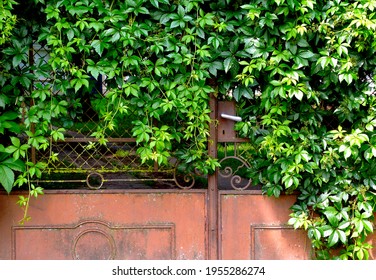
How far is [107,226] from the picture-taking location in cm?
363

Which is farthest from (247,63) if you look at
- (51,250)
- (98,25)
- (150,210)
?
(51,250)

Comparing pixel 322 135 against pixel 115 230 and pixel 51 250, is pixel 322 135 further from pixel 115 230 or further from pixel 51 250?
pixel 51 250

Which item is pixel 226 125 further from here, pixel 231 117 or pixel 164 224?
pixel 164 224

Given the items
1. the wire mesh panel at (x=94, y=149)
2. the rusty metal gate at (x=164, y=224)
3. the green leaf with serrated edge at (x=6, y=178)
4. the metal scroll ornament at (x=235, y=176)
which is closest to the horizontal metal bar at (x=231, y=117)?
the rusty metal gate at (x=164, y=224)

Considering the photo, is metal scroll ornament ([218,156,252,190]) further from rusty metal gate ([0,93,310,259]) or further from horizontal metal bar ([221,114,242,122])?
horizontal metal bar ([221,114,242,122])

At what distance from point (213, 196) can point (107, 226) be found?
2.50 feet

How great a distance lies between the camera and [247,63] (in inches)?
132

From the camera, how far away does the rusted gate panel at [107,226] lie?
11.8 ft

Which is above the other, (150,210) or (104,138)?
(104,138)

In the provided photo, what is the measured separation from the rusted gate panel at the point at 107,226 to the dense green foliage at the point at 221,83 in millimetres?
261

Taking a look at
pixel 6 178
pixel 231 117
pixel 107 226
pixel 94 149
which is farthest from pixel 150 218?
pixel 6 178

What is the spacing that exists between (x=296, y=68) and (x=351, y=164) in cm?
76

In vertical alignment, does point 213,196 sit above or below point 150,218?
above

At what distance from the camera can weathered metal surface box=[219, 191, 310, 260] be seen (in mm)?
3658
